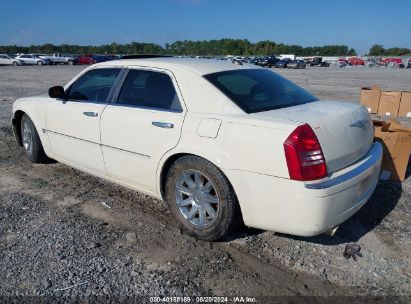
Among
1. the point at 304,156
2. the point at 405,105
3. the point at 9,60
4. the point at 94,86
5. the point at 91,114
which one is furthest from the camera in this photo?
the point at 9,60

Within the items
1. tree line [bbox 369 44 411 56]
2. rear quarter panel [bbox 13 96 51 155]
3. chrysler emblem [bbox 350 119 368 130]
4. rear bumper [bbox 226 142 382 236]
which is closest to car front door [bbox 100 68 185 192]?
rear bumper [bbox 226 142 382 236]

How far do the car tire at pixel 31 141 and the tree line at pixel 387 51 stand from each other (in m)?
158

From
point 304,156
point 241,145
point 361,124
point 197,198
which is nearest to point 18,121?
point 197,198

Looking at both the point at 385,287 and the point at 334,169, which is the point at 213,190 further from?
the point at 385,287

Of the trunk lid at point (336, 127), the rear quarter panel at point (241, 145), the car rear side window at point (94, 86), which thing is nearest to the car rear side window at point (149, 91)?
the car rear side window at point (94, 86)

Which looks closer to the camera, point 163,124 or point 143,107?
point 163,124

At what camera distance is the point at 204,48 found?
150250 millimetres

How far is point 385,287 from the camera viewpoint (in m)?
2.90

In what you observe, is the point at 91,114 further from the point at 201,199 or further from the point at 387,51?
the point at 387,51

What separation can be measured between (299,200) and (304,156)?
0.33 m

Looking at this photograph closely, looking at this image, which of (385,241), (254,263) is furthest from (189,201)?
(385,241)

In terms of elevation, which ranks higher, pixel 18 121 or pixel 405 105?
pixel 18 121

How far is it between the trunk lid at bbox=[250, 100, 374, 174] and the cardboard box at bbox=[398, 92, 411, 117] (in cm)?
736

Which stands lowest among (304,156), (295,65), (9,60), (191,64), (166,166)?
(295,65)
